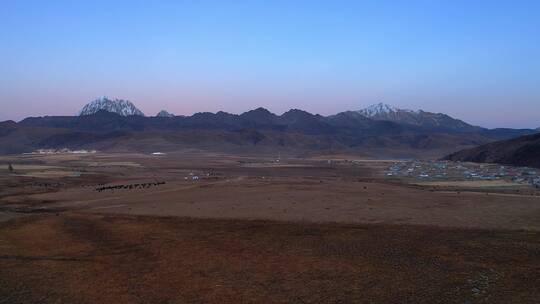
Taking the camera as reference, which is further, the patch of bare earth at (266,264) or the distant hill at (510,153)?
the distant hill at (510,153)

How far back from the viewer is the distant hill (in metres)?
80.5

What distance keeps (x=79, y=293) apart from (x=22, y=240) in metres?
9.33

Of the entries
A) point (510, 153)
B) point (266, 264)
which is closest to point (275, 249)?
point (266, 264)

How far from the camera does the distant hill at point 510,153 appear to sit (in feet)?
264

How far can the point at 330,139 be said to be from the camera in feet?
580

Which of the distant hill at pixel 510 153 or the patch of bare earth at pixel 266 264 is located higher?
the distant hill at pixel 510 153

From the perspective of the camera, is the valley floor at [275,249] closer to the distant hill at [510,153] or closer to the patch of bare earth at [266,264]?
the patch of bare earth at [266,264]

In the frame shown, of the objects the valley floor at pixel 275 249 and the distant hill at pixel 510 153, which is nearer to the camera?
the valley floor at pixel 275 249

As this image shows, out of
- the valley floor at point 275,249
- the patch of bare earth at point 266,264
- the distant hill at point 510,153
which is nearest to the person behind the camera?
the patch of bare earth at point 266,264

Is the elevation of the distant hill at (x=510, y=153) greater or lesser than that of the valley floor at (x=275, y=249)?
greater

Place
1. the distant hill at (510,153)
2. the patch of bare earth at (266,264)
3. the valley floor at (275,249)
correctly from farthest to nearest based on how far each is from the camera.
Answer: the distant hill at (510,153) < the valley floor at (275,249) < the patch of bare earth at (266,264)

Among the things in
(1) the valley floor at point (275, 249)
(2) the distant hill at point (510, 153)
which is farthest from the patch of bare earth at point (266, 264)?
(2) the distant hill at point (510, 153)

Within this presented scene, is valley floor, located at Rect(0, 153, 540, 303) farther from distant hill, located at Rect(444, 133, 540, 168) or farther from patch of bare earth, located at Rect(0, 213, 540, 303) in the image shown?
distant hill, located at Rect(444, 133, 540, 168)

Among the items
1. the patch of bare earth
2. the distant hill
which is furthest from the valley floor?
the distant hill
